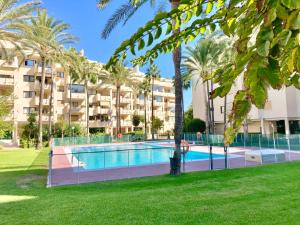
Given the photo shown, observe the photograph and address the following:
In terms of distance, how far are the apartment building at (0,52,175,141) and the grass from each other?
36470 millimetres

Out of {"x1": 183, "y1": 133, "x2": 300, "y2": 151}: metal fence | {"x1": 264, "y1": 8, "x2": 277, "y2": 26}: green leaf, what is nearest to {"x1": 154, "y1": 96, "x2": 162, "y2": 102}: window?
{"x1": 183, "y1": 133, "x2": 300, "y2": 151}: metal fence

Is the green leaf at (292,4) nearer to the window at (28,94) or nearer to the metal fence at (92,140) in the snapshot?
the metal fence at (92,140)

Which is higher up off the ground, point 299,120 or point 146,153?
point 299,120

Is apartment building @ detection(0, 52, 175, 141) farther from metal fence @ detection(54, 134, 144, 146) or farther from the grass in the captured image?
the grass

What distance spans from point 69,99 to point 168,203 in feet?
168

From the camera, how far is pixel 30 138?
4041 cm

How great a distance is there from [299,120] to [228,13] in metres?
37.0

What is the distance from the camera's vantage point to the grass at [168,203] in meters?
6.36

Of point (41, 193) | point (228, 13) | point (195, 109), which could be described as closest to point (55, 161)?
point (41, 193)

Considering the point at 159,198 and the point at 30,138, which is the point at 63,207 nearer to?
the point at 159,198

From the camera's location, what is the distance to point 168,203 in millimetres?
7602

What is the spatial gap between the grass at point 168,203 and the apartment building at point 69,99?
36470 millimetres

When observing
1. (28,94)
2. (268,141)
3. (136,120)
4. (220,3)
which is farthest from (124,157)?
(136,120)

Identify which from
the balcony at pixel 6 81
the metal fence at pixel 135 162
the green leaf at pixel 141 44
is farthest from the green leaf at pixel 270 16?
the balcony at pixel 6 81
